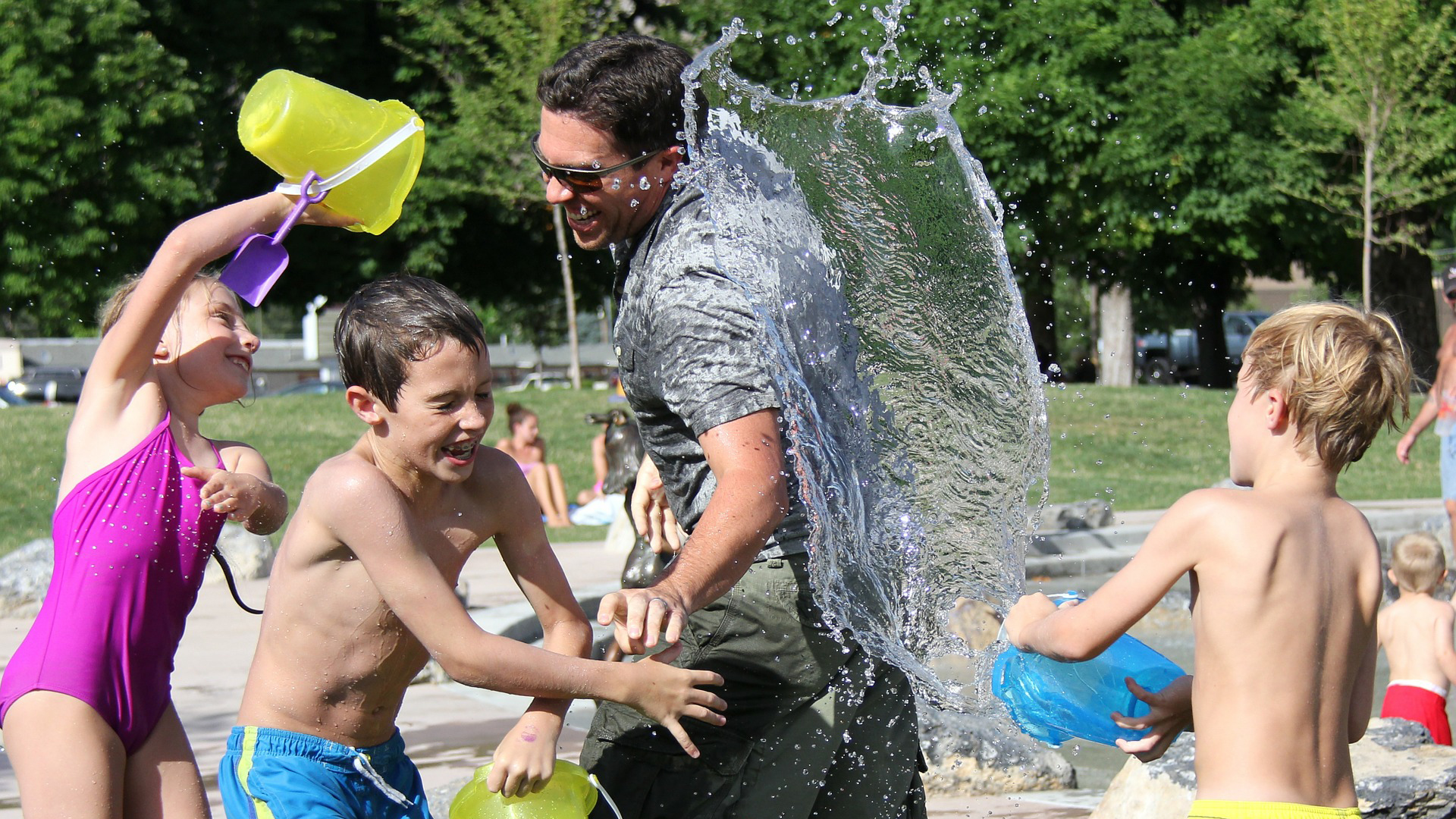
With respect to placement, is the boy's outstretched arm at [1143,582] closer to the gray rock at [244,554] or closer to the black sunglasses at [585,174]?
the black sunglasses at [585,174]

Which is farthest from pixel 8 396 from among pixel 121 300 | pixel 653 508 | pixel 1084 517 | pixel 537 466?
pixel 653 508

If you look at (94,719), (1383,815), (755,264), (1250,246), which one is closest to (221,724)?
(94,719)

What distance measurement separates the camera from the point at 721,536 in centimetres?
231

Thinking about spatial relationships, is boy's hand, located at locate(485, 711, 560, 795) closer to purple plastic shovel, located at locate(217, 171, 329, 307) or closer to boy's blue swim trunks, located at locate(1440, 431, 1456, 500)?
purple plastic shovel, located at locate(217, 171, 329, 307)

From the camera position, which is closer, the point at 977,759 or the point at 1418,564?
the point at 977,759

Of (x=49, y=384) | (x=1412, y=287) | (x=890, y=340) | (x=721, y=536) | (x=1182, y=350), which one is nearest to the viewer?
(x=721, y=536)

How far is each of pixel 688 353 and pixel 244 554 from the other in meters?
7.59

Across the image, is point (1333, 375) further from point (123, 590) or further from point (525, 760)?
point (123, 590)

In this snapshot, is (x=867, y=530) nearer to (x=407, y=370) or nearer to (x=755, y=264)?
(x=755, y=264)

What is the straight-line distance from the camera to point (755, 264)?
2734 millimetres

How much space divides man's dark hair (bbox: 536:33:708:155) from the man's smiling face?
22mm

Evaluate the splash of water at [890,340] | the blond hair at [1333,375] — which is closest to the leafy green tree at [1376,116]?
the splash of water at [890,340]

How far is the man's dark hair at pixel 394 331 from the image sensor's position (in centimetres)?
253

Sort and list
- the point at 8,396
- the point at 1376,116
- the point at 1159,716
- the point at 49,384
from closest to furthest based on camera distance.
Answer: the point at 1159,716
the point at 1376,116
the point at 8,396
the point at 49,384
